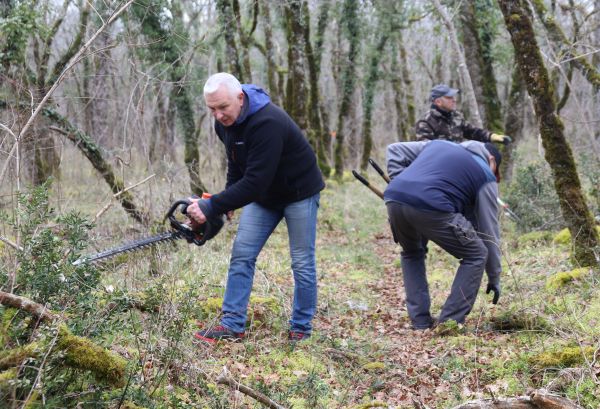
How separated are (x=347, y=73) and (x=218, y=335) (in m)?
15.9

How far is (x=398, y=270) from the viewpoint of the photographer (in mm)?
9367

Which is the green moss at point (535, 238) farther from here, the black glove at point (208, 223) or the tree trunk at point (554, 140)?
the black glove at point (208, 223)

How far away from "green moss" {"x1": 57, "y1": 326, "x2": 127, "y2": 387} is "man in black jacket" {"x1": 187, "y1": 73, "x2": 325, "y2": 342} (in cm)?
154

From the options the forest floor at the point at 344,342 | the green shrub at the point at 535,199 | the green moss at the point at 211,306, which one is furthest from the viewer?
the green shrub at the point at 535,199

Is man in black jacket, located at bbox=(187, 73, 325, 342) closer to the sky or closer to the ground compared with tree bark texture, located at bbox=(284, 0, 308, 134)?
closer to the ground

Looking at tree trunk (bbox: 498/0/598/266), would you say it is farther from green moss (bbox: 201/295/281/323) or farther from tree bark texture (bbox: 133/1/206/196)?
tree bark texture (bbox: 133/1/206/196)

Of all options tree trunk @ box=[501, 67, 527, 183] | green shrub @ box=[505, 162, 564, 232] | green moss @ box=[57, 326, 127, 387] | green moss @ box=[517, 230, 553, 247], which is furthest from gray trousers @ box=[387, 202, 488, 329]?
tree trunk @ box=[501, 67, 527, 183]

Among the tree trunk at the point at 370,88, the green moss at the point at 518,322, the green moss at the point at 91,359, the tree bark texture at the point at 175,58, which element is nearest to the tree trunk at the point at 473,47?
the tree trunk at the point at 370,88

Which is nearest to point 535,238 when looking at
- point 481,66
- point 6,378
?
point 481,66

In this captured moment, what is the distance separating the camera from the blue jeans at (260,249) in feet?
17.3

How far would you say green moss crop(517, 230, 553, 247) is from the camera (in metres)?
9.16

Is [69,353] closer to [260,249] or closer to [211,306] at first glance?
[260,249]

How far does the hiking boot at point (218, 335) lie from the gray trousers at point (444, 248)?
1728 mm

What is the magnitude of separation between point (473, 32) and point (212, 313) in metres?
11.3
